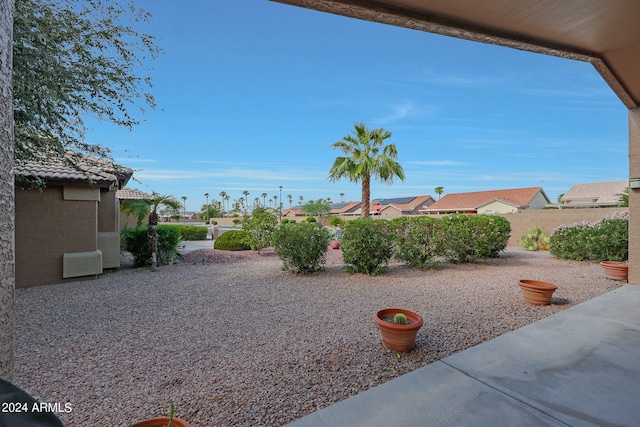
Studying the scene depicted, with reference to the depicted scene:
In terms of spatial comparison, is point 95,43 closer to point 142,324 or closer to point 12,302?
point 142,324

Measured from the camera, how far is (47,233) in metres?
6.90

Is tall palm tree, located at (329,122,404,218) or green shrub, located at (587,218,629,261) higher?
tall palm tree, located at (329,122,404,218)

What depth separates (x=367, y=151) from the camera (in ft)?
52.7

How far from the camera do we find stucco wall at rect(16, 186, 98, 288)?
21.6 ft

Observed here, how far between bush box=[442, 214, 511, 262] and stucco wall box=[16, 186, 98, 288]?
31.6ft

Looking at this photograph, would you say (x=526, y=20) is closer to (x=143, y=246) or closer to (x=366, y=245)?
(x=366, y=245)

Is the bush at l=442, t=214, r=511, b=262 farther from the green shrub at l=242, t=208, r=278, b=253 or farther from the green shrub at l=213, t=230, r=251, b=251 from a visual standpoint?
the green shrub at l=213, t=230, r=251, b=251

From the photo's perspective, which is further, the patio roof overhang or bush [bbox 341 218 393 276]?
bush [bbox 341 218 393 276]

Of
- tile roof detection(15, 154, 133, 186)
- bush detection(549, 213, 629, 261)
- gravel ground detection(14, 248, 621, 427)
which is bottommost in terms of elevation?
gravel ground detection(14, 248, 621, 427)

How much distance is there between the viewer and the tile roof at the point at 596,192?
3208 cm

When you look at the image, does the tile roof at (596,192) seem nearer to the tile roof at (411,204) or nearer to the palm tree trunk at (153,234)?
the tile roof at (411,204)

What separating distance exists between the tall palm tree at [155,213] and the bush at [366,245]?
18.6 ft

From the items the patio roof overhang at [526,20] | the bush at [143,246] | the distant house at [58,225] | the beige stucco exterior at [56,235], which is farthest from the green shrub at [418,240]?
the beige stucco exterior at [56,235]

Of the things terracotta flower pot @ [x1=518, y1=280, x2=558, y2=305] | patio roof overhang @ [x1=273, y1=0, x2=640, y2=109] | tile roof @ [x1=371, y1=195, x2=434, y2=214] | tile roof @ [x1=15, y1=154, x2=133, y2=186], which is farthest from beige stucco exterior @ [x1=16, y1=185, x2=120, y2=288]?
tile roof @ [x1=371, y1=195, x2=434, y2=214]
